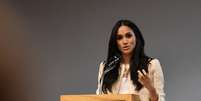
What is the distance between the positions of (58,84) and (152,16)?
972 mm

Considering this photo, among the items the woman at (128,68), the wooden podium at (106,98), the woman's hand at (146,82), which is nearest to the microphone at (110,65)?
the woman at (128,68)

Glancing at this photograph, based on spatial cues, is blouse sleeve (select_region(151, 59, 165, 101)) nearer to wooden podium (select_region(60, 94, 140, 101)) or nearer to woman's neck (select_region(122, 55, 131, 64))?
woman's neck (select_region(122, 55, 131, 64))

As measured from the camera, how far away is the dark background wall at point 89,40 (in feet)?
8.56

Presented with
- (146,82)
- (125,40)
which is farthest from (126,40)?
(146,82)

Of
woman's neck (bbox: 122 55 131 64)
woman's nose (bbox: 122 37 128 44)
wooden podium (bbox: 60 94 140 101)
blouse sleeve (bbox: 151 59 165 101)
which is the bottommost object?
wooden podium (bbox: 60 94 140 101)

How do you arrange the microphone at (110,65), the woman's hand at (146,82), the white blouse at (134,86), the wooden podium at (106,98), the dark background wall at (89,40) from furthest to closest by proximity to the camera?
the dark background wall at (89,40) → the microphone at (110,65) → the white blouse at (134,86) → the woman's hand at (146,82) → the wooden podium at (106,98)

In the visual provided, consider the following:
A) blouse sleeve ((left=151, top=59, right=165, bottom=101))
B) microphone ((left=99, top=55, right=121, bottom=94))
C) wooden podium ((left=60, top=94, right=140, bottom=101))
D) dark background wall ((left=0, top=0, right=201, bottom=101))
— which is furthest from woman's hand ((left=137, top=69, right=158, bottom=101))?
dark background wall ((left=0, top=0, right=201, bottom=101))

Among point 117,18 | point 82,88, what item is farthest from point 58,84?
point 117,18

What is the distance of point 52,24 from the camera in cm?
309

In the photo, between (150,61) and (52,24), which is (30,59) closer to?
(52,24)

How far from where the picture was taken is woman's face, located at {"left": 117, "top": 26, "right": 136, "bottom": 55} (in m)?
1.92

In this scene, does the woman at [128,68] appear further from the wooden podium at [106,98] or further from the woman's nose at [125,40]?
the wooden podium at [106,98]

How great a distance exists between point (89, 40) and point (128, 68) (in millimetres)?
1065

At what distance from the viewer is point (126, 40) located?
6.29 feet
